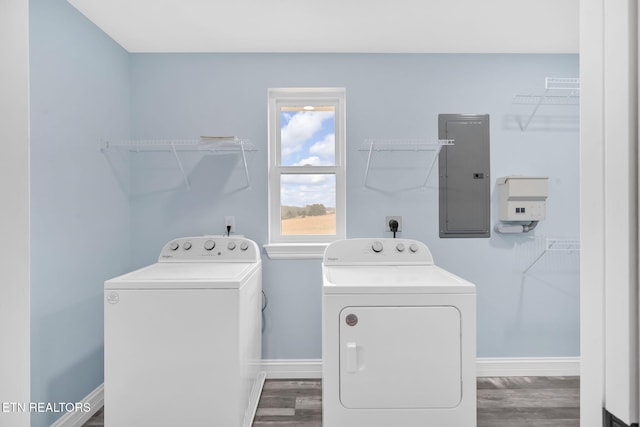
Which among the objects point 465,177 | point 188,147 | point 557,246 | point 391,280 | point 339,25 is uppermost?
point 339,25

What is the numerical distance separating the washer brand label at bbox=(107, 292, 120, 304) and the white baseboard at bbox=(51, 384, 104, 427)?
84 cm

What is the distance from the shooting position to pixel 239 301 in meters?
1.55

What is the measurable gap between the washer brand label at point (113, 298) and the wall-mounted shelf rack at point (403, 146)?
1.65 m

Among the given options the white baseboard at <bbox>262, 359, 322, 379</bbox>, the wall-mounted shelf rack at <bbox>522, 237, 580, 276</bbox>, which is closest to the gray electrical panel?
the wall-mounted shelf rack at <bbox>522, 237, 580, 276</bbox>

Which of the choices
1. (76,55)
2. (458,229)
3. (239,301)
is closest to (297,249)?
(239,301)

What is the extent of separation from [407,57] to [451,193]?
105 centimetres

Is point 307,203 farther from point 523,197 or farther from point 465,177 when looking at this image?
point 523,197

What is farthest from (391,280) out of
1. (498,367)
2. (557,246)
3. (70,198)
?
(70,198)

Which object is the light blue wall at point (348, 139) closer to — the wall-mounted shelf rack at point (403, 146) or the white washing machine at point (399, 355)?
the wall-mounted shelf rack at point (403, 146)

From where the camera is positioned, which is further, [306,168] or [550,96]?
[306,168]

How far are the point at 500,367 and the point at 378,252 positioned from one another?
129cm

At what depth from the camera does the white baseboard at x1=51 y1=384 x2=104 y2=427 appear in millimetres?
1770

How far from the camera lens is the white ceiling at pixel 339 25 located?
1909 millimetres

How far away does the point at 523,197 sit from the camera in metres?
2.32
